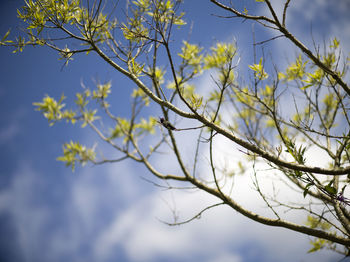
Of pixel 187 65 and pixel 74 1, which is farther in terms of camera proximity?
pixel 187 65

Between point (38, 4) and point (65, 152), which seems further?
point (65, 152)

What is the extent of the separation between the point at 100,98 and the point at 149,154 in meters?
1.30

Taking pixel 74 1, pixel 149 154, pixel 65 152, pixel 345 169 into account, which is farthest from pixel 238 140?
pixel 65 152

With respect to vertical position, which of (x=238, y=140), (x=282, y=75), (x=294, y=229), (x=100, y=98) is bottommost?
(x=294, y=229)

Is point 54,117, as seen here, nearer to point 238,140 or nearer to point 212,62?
point 212,62

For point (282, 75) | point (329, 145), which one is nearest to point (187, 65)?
point (282, 75)

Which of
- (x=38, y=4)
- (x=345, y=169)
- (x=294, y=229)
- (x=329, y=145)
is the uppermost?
(x=38, y=4)

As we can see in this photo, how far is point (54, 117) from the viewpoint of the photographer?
3.53 metres

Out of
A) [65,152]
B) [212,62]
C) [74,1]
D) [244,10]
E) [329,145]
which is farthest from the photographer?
[65,152]

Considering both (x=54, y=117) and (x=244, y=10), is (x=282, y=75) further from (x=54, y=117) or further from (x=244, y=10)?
(x=54, y=117)

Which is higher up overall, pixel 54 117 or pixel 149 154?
pixel 54 117

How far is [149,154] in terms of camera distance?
3.16 m

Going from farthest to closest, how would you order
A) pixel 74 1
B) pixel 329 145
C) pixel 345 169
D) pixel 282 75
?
pixel 282 75
pixel 329 145
pixel 74 1
pixel 345 169

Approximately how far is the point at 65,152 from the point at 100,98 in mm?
1070
